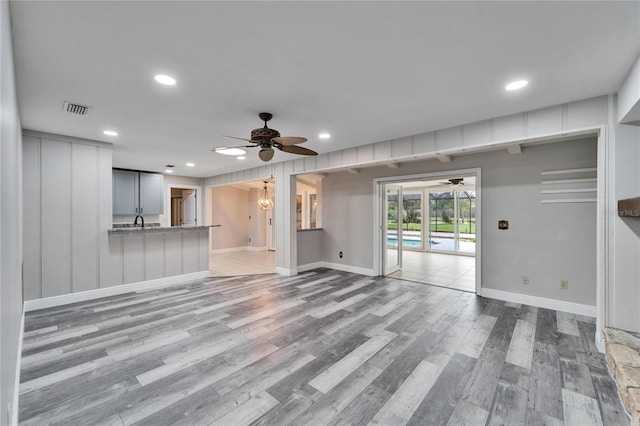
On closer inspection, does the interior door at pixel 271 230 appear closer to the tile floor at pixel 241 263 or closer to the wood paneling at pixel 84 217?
the tile floor at pixel 241 263

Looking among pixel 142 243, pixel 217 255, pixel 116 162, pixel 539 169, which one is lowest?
pixel 217 255

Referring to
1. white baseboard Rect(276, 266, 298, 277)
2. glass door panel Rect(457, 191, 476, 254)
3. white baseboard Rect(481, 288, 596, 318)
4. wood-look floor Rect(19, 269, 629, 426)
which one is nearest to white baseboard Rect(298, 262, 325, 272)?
white baseboard Rect(276, 266, 298, 277)

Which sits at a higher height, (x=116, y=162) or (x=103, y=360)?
(x=116, y=162)

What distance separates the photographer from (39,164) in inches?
151

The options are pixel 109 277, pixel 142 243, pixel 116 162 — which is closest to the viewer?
pixel 109 277

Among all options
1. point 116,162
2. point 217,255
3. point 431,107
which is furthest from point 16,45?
point 217,255

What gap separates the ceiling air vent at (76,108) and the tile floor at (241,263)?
3704 mm

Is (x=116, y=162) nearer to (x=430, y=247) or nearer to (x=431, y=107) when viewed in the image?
Result: (x=431, y=107)

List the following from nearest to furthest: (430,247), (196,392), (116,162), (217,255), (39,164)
A: (196,392), (39,164), (116,162), (217,255), (430,247)

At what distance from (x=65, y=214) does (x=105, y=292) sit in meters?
1.32

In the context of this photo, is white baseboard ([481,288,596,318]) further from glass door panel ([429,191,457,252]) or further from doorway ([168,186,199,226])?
doorway ([168,186,199,226])

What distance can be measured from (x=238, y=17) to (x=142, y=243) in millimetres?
4469

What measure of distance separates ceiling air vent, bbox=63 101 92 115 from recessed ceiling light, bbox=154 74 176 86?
4.11 ft

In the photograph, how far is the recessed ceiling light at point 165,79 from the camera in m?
2.35
